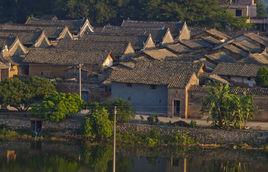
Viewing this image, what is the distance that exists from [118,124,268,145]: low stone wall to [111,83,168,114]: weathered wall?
9.15 feet

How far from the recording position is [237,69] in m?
37.2

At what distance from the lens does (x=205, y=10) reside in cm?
5897

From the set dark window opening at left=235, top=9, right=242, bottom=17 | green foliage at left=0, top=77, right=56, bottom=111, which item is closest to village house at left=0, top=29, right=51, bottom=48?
green foliage at left=0, top=77, right=56, bottom=111

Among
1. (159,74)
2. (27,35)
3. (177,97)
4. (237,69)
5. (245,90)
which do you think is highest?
(27,35)

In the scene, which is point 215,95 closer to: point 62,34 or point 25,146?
point 25,146

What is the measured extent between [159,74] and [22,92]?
17.5ft

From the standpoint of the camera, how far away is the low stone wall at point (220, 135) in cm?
3066

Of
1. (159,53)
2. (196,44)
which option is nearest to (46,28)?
(196,44)

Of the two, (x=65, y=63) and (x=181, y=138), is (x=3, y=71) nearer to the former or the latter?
(x=65, y=63)

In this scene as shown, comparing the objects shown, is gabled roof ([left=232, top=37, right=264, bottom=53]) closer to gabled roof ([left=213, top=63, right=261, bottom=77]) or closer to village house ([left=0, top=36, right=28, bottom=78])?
gabled roof ([left=213, top=63, right=261, bottom=77])

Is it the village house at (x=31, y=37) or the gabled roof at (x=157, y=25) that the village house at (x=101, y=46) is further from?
the gabled roof at (x=157, y=25)

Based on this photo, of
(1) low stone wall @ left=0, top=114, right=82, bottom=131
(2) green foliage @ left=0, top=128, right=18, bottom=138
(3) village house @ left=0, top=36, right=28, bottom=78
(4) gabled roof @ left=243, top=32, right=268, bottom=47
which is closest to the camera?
(2) green foliage @ left=0, top=128, right=18, bottom=138

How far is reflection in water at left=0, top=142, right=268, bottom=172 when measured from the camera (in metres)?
28.1

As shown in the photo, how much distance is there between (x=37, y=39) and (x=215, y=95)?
17695 mm
